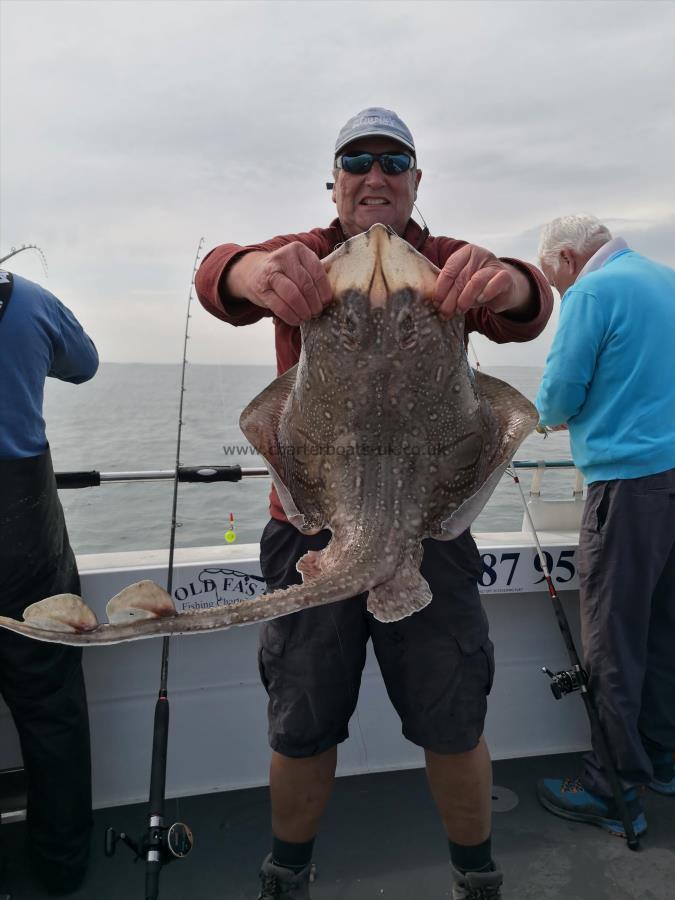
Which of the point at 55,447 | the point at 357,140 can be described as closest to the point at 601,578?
the point at 357,140

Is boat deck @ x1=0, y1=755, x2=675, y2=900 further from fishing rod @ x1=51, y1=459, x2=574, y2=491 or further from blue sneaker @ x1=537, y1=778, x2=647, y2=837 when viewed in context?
fishing rod @ x1=51, y1=459, x2=574, y2=491

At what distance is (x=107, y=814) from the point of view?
3174 millimetres

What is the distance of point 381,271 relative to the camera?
159 centimetres

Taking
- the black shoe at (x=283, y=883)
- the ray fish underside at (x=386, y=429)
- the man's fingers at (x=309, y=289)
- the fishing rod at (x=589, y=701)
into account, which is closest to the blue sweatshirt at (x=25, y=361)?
the ray fish underside at (x=386, y=429)

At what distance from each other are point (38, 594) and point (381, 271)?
1.89 metres

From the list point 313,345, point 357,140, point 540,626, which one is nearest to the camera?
point 313,345

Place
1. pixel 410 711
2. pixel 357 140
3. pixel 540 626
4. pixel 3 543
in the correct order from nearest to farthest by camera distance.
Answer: pixel 357 140 < pixel 410 711 < pixel 3 543 < pixel 540 626

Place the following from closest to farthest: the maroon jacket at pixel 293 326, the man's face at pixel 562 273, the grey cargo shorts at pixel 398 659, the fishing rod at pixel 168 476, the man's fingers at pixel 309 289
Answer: the man's fingers at pixel 309 289 → the maroon jacket at pixel 293 326 → the grey cargo shorts at pixel 398 659 → the fishing rod at pixel 168 476 → the man's face at pixel 562 273

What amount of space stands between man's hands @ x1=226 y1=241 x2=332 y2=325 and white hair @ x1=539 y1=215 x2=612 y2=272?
2435 millimetres

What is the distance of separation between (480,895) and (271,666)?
101cm

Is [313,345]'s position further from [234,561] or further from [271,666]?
[234,561]

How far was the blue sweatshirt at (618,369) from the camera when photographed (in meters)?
2.99

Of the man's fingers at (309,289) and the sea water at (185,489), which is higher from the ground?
the man's fingers at (309,289)

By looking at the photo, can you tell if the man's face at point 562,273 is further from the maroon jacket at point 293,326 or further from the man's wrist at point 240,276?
the man's wrist at point 240,276
